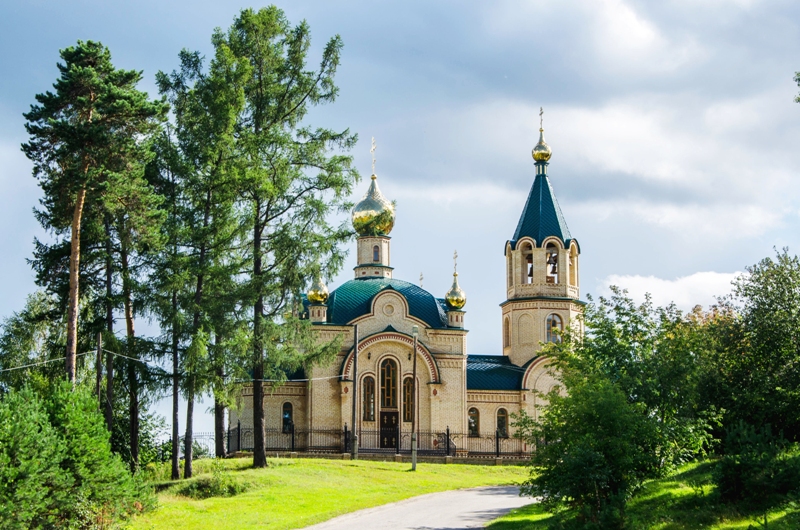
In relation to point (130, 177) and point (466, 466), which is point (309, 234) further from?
point (466, 466)

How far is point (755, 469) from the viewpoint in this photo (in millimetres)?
13906

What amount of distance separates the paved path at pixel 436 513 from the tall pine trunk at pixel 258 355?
15.2 ft

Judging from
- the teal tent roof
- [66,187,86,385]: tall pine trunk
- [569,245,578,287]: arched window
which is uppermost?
the teal tent roof

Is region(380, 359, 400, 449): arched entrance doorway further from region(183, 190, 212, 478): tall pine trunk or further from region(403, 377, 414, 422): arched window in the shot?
region(183, 190, 212, 478): tall pine trunk

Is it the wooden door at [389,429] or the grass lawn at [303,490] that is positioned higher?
the wooden door at [389,429]

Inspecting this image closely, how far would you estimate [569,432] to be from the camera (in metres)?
15.4

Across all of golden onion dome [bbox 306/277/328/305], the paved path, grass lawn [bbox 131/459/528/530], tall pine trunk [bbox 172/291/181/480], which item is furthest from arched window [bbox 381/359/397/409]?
tall pine trunk [bbox 172/291/181/480]

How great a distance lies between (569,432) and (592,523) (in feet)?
5.53

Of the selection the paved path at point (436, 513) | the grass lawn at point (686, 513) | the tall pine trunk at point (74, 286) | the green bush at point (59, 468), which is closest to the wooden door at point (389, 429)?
the paved path at point (436, 513)

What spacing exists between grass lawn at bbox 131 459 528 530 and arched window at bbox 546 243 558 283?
9.77 meters

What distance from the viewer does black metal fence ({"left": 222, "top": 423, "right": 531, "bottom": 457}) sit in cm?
3362

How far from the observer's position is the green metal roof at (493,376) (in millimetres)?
36531

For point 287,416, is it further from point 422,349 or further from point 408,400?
point 422,349

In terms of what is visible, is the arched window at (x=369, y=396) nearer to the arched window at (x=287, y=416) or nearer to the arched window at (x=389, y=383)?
the arched window at (x=389, y=383)
